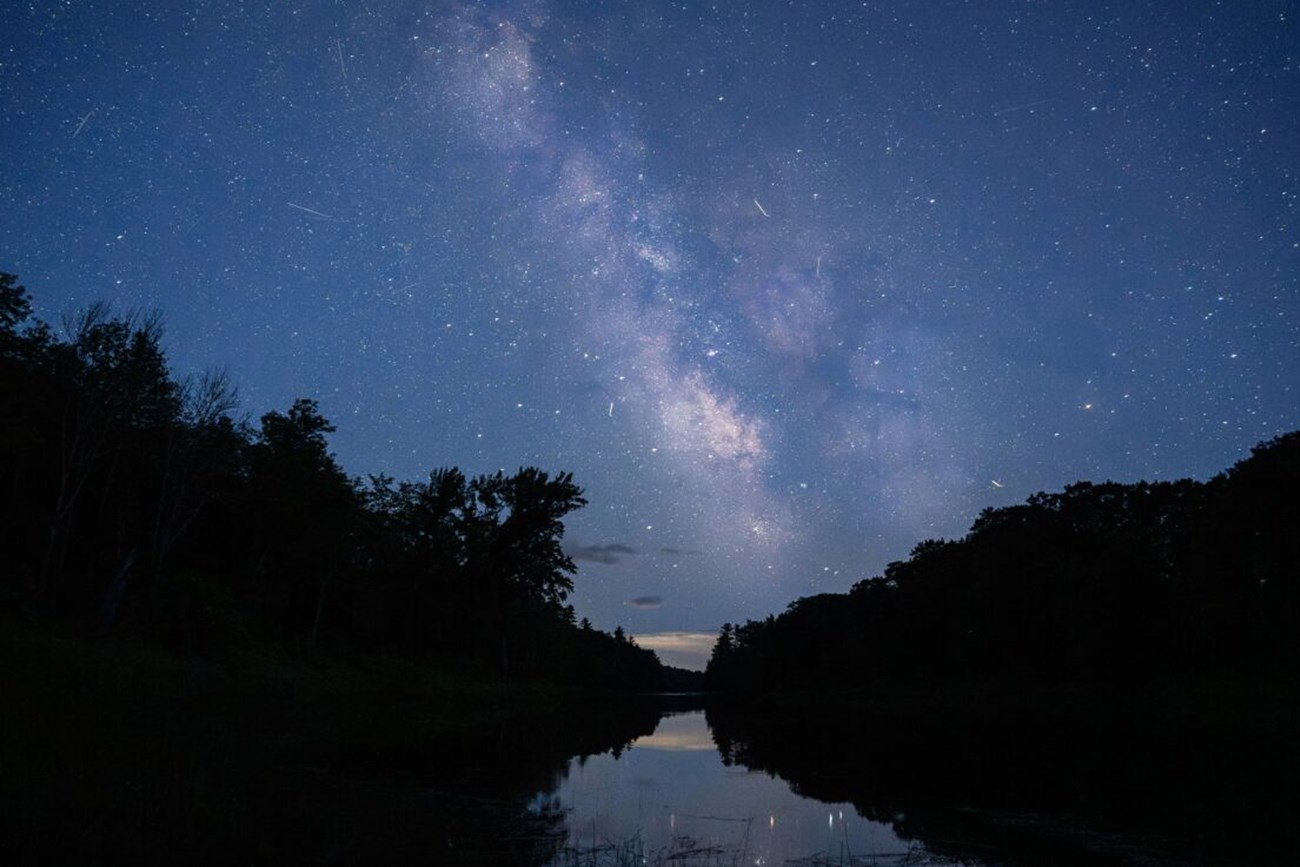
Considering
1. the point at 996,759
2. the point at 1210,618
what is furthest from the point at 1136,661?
the point at 996,759

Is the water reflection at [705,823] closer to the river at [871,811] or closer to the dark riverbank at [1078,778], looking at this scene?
the river at [871,811]

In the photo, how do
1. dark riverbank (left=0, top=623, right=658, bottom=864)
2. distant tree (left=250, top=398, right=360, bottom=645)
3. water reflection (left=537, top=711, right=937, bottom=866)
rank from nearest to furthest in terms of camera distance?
dark riverbank (left=0, top=623, right=658, bottom=864) → water reflection (left=537, top=711, right=937, bottom=866) → distant tree (left=250, top=398, right=360, bottom=645)

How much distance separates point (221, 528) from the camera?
56.2 metres

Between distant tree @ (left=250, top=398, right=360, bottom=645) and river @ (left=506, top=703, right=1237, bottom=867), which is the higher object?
distant tree @ (left=250, top=398, right=360, bottom=645)

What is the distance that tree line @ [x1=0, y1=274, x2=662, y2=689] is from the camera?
3697 centimetres

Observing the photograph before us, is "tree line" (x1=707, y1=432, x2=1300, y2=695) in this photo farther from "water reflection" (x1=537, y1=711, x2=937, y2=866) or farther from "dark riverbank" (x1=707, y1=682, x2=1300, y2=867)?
"water reflection" (x1=537, y1=711, x2=937, y2=866)

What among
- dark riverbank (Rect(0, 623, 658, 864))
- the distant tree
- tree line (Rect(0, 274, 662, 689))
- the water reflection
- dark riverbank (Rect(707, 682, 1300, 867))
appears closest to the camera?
dark riverbank (Rect(0, 623, 658, 864))

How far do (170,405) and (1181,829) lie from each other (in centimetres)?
4624

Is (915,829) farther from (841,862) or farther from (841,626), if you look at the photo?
(841,626)

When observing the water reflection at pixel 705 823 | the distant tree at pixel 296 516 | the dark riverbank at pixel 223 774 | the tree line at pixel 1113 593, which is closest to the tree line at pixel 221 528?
the distant tree at pixel 296 516

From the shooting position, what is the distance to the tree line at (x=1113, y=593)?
4153cm

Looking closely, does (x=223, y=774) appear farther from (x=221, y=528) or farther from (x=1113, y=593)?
(x=1113, y=593)

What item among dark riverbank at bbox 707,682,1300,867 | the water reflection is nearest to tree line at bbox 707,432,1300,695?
dark riverbank at bbox 707,682,1300,867

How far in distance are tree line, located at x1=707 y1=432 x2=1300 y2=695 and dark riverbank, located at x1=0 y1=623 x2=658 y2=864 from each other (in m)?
39.5
